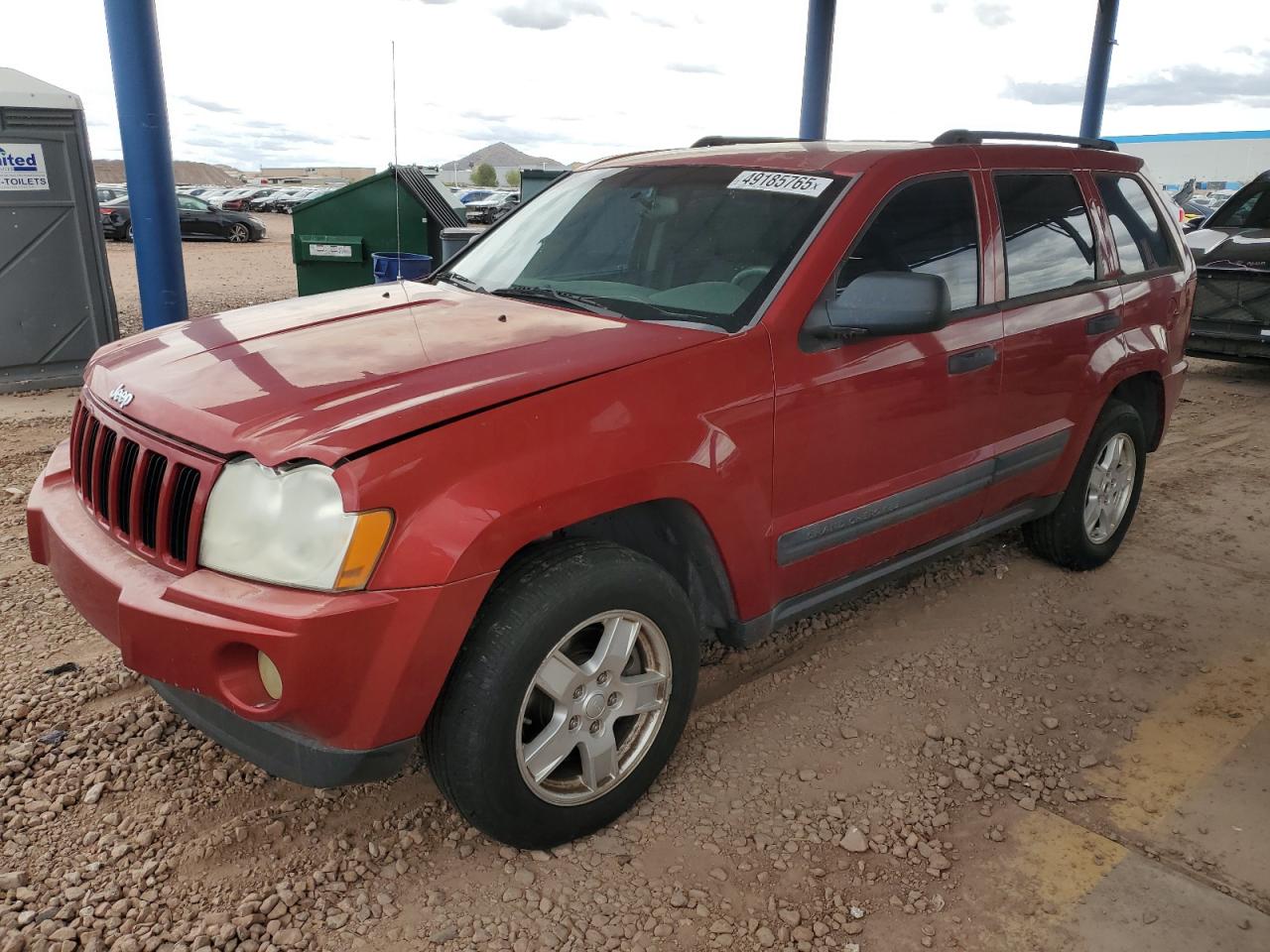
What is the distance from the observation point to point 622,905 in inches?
95.2

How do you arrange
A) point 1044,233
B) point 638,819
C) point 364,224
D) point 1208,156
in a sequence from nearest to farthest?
point 638,819, point 1044,233, point 364,224, point 1208,156

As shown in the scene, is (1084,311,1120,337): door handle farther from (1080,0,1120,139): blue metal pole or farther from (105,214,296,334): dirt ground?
(1080,0,1120,139): blue metal pole

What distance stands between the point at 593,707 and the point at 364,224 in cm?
714

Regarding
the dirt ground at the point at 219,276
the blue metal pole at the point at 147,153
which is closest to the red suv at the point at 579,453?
the blue metal pole at the point at 147,153

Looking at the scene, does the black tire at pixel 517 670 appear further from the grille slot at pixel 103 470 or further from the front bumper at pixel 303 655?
the grille slot at pixel 103 470

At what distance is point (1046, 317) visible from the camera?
3.67 meters

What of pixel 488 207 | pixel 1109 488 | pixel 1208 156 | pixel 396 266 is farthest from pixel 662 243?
pixel 1208 156

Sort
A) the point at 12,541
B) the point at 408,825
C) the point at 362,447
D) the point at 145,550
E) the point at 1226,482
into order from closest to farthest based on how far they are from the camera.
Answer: the point at 362,447 → the point at 145,550 → the point at 408,825 → the point at 12,541 → the point at 1226,482

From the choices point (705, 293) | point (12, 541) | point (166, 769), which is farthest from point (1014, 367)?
point (12, 541)

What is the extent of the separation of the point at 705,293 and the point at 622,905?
1697 mm

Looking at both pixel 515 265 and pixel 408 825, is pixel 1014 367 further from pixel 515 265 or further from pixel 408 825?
pixel 408 825

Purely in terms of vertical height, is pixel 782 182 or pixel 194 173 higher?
Answer: pixel 782 182

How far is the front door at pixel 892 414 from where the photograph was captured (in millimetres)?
2867

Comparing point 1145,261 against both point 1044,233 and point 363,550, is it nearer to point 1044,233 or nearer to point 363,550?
point 1044,233
